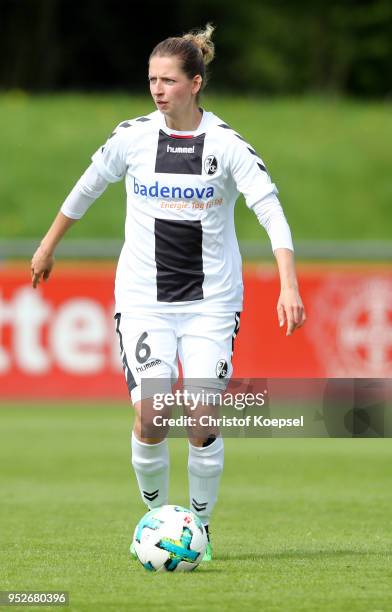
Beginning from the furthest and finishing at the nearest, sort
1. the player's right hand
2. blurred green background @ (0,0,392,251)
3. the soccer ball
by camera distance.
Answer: blurred green background @ (0,0,392,251)
the player's right hand
the soccer ball

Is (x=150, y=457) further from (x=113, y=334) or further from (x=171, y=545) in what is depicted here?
(x=113, y=334)

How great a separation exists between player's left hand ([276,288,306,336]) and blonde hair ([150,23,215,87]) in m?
1.31

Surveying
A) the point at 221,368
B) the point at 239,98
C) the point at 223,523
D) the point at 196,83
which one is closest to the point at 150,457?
the point at 221,368

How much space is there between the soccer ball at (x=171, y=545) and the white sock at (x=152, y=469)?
0.46 m

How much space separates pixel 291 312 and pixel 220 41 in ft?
116

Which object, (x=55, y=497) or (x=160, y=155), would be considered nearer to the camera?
(x=160, y=155)

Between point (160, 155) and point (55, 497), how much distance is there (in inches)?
150

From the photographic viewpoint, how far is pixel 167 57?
726cm

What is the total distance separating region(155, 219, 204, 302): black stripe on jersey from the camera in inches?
293

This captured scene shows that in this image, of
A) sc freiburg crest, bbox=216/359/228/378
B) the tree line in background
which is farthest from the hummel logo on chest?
the tree line in background

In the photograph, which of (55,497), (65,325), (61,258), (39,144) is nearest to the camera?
(55,497)

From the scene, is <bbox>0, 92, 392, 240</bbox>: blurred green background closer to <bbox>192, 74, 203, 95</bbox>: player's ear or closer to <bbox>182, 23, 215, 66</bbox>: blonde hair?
<bbox>182, 23, 215, 66</bbox>: blonde hair

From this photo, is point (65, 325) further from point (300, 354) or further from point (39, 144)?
point (39, 144)

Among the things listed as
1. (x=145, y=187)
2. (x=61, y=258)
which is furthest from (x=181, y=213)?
(x=61, y=258)
